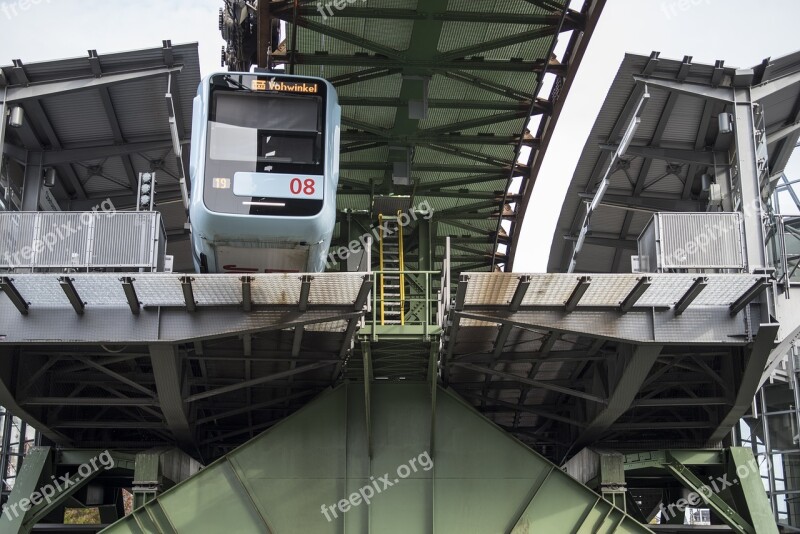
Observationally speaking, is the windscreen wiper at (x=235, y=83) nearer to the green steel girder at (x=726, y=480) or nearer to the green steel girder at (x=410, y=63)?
the green steel girder at (x=410, y=63)

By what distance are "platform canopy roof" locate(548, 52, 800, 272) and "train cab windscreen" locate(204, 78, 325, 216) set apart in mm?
6573

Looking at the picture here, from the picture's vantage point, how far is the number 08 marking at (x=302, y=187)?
58.1ft

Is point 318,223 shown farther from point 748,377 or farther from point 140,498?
point 748,377

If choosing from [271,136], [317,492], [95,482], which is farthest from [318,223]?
[95,482]

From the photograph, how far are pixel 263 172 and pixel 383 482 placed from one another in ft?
22.7

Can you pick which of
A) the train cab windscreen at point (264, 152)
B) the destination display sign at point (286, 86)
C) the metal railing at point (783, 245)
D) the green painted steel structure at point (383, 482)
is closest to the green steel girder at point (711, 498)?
the green painted steel structure at point (383, 482)

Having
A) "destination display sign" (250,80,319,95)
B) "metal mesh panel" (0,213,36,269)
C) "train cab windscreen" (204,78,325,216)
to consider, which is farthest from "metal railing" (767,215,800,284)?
"metal mesh panel" (0,213,36,269)

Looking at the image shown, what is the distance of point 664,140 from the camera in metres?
21.9

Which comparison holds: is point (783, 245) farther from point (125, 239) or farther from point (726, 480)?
point (125, 239)

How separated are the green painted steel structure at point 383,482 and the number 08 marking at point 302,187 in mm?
4519

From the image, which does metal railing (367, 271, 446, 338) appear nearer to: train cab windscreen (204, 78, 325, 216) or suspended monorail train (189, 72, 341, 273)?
suspended monorail train (189, 72, 341, 273)

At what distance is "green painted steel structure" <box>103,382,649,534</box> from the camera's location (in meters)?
19.7

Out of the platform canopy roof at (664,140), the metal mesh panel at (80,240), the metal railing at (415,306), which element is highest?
the platform canopy roof at (664,140)

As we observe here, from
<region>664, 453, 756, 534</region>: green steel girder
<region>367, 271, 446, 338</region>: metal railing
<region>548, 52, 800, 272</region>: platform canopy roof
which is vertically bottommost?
<region>664, 453, 756, 534</region>: green steel girder
